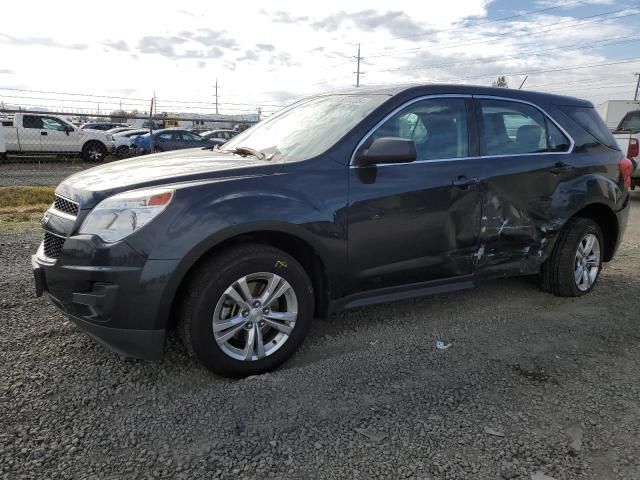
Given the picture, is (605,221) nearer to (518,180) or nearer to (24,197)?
(518,180)

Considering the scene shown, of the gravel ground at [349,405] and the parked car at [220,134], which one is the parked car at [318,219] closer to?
the gravel ground at [349,405]

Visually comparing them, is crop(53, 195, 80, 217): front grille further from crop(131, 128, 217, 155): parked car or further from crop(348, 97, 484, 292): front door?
crop(131, 128, 217, 155): parked car

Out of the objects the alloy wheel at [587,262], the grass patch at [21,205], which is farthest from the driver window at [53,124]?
the alloy wheel at [587,262]

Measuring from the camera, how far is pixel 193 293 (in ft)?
9.64

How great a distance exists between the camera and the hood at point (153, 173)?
3002 millimetres

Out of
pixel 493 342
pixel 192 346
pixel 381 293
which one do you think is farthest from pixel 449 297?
pixel 192 346

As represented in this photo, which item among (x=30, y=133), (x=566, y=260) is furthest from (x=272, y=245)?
(x=30, y=133)

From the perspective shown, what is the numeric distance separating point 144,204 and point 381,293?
1659mm

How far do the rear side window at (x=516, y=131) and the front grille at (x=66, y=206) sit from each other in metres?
2.84

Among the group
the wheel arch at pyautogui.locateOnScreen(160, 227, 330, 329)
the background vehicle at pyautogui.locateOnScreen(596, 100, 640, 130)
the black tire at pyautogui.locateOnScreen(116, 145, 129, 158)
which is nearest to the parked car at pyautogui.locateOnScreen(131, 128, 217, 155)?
the black tire at pyautogui.locateOnScreen(116, 145, 129, 158)

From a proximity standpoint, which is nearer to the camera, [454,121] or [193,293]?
[193,293]

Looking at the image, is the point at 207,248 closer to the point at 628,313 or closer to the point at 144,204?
the point at 144,204

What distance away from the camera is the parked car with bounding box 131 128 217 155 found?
69.1 feet

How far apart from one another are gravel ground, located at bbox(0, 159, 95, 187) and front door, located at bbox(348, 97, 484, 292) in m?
10.6
